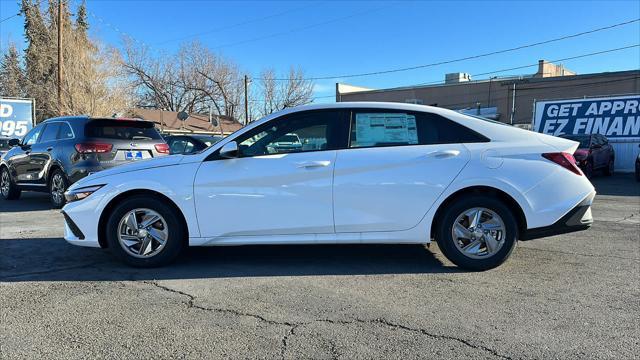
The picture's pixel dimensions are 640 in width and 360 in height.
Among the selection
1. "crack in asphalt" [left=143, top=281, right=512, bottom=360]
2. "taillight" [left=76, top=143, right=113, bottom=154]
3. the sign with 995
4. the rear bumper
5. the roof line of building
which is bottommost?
"crack in asphalt" [left=143, top=281, right=512, bottom=360]

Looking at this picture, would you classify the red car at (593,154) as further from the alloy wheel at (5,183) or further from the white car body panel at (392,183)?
the alloy wheel at (5,183)

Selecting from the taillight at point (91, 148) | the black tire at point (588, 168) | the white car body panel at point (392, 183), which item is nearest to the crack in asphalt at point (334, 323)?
the white car body panel at point (392, 183)

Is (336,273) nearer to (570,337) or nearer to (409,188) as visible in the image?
(409,188)

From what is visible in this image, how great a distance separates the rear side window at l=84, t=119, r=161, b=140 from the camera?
29.1ft

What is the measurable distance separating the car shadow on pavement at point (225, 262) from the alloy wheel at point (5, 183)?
5.68 metres

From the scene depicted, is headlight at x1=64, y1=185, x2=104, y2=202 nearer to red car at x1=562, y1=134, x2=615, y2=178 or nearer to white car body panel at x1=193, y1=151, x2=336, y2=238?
white car body panel at x1=193, y1=151, x2=336, y2=238

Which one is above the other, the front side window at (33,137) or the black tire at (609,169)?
the front side window at (33,137)

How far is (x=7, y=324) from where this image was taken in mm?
3678

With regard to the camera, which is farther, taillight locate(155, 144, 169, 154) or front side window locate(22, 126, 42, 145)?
front side window locate(22, 126, 42, 145)

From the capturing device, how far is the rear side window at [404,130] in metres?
4.97

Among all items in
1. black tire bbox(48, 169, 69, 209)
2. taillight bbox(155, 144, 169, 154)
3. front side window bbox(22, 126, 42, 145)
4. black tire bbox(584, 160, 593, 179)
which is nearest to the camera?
black tire bbox(48, 169, 69, 209)

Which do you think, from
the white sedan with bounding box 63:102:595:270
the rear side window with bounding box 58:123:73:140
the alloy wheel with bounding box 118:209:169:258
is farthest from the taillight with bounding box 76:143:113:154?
the alloy wheel with bounding box 118:209:169:258

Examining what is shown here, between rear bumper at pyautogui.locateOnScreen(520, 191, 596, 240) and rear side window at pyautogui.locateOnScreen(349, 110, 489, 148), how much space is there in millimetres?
1022

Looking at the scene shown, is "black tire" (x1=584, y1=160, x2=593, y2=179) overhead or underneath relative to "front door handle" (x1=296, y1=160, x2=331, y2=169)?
underneath
